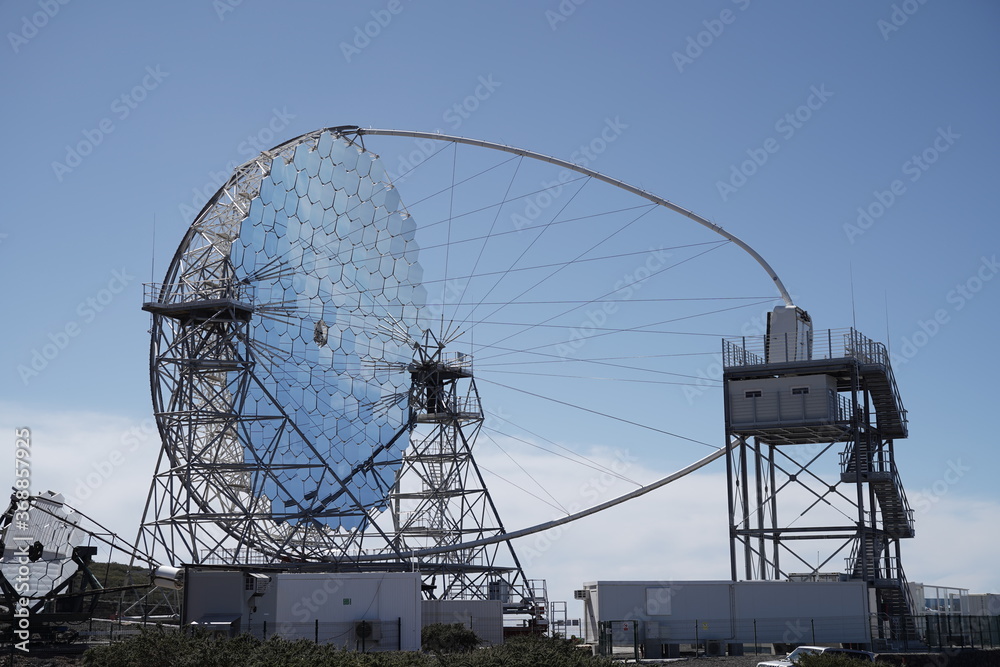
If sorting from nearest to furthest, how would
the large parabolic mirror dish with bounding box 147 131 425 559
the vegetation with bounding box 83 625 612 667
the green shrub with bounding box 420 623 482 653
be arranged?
the vegetation with bounding box 83 625 612 667, the green shrub with bounding box 420 623 482 653, the large parabolic mirror dish with bounding box 147 131 425 559

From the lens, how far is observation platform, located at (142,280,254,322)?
4694 centimetres

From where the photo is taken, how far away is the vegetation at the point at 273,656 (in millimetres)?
27016

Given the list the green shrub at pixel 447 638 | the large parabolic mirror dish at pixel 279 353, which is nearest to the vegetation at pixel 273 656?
the green shrub at pixel 447 638

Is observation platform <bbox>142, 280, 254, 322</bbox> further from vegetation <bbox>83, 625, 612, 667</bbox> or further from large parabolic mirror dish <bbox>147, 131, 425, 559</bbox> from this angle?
vegetation <bbox>83, 625, 612, 667</bbox>

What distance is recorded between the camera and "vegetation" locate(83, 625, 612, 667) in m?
27.0

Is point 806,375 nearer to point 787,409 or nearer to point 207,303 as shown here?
point 787,409

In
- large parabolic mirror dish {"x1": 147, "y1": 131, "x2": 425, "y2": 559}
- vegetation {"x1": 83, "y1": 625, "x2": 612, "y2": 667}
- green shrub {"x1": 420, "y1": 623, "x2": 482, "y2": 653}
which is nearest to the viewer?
vegetation {"x1": 83, "y1": 625, "x2": 612, "y2": 667}

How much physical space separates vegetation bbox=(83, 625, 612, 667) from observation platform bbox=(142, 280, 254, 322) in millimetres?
18396

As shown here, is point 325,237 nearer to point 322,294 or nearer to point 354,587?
point 322,294

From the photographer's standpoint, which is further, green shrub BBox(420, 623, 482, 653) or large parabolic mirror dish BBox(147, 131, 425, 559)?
large parabolic mirror dish BBox(147, 131, 425, 559)

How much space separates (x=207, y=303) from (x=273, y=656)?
21789 mm

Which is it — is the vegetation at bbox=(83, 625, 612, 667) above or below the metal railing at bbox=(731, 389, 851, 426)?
below

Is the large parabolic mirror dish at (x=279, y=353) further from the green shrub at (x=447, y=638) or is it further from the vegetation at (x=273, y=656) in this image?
the vegetation at (x=273, y=656)

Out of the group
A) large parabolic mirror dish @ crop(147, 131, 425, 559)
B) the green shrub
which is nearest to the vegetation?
the green shrub
